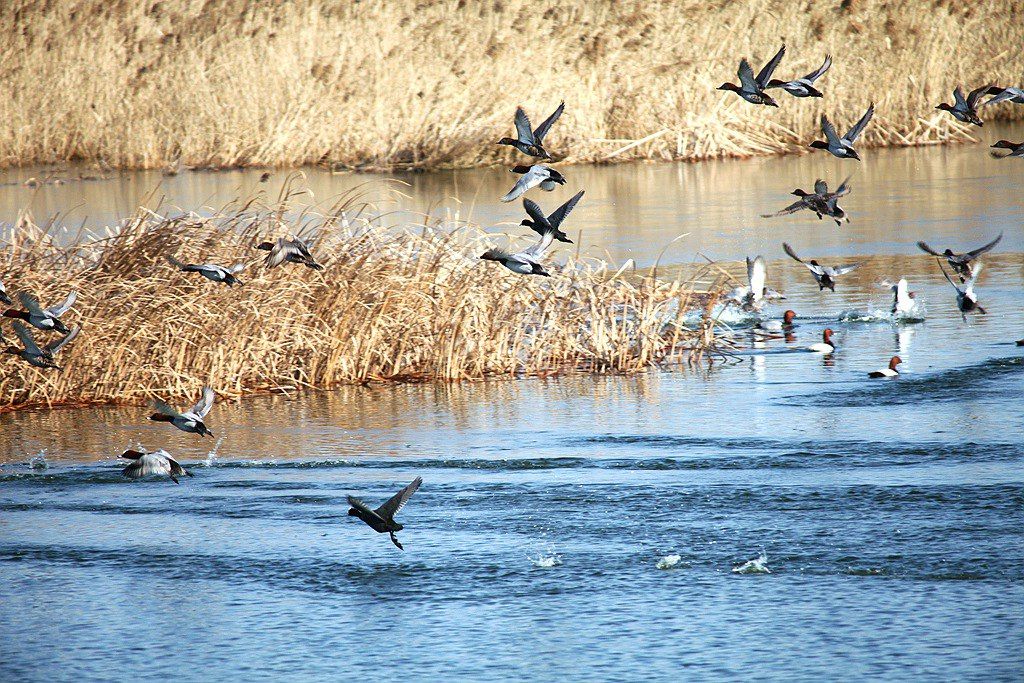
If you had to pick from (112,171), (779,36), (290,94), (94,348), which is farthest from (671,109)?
(94,348)

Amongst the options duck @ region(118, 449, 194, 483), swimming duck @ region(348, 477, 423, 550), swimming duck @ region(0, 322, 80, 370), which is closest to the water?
duck @ region(118, 449, 194, 483)

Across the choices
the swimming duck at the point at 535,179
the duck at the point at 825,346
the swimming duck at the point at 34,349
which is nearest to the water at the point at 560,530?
the duck at the point at 825,346

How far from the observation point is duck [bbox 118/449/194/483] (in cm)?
843

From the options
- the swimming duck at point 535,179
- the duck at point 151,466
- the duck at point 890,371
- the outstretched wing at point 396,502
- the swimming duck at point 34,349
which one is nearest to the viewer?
the outstretched wing at point 396,502

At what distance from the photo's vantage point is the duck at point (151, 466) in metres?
8.43

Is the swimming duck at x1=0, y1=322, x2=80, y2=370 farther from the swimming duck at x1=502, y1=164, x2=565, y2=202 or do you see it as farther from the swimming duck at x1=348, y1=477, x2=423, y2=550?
the swimming duck at x1=348, y1=477, x2=423, y2=550

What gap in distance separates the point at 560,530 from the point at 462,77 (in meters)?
22.6

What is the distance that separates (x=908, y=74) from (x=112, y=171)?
47.8 feet

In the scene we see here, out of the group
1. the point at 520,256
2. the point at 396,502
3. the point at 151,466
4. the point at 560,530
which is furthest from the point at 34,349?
the point at 396,502

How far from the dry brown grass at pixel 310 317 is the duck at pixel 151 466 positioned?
6.64 feet

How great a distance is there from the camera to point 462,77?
29.0 meters

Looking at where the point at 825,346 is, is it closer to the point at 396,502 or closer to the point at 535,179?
the point at 535,179

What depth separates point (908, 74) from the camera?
2828 cm

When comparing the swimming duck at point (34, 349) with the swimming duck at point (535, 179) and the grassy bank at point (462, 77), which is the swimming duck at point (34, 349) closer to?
the swimming duck at point (535, 179)
